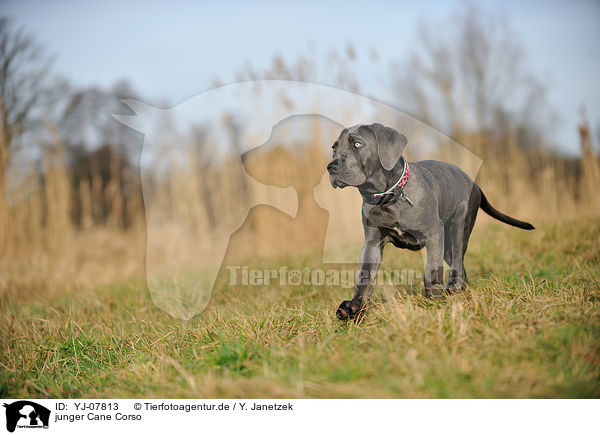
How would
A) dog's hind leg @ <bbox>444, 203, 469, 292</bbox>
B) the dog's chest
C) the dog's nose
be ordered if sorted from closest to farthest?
1. the dog's nose
2. the dog's chest
3. dog's hind leg @ <bbox>444, 203, 469, 292</bbox>

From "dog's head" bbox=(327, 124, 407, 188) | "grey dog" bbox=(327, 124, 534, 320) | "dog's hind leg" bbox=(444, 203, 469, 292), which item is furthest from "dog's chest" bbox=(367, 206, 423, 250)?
"dog's hind leg" bbox=(444, 203, 469, 292)

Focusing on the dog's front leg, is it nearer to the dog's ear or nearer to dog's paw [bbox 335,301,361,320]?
dog's paw [bbox 335,301,361,320]

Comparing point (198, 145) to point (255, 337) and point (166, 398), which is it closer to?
point (255, 337)

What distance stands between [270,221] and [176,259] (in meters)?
1.66

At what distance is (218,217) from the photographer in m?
6.17

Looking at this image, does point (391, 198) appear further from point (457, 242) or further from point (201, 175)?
point (201, 175)

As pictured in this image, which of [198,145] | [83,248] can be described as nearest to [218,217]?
[198,145]

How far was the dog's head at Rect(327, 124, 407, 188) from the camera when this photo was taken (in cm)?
212

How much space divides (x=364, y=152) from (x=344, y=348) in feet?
3.19

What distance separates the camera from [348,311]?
2.29 m

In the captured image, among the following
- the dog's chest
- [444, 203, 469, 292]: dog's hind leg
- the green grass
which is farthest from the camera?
[444, 203, 469, 292]: dog's hind leg
